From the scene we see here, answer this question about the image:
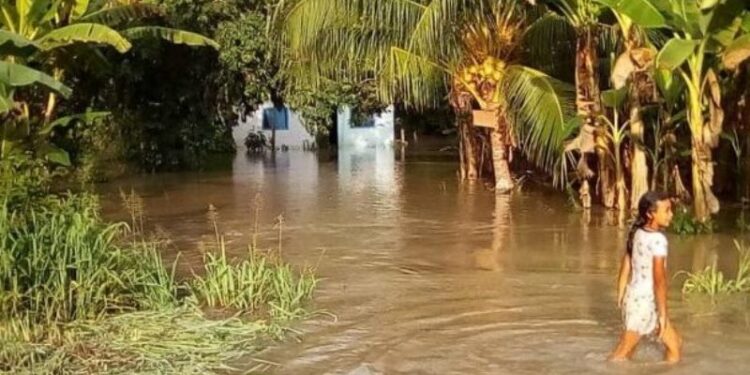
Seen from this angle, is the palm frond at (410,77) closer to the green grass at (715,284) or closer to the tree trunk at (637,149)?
the tree trunk at (637,149)

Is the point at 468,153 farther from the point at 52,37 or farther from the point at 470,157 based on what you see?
the point at 52,37

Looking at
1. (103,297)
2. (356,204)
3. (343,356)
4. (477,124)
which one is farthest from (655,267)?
(477,124)

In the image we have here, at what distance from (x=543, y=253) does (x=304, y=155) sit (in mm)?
24192

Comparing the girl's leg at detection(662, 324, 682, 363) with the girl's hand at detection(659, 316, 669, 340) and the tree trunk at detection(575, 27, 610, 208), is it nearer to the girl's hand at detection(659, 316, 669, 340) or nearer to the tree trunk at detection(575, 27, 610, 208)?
the girl's hand at detection(659, 316, 669, 340)

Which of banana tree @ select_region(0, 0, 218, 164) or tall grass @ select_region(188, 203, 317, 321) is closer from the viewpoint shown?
tall grass @ select_region(188, 203, 317, 321)

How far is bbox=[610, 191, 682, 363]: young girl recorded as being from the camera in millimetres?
6086

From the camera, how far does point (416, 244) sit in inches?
485

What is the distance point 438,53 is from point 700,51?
660 cm

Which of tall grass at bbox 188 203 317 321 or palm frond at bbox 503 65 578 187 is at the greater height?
palm frond at bbox 503 65 578 187

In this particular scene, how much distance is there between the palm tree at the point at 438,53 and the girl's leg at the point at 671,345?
8775 mm

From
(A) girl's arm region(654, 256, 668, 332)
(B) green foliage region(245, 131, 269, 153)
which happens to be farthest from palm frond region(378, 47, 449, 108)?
(B) green foliage region(245, 131, 269, 153)

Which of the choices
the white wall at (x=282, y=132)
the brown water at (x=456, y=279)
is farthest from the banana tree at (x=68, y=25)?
the white wall at (x=282, y=132)

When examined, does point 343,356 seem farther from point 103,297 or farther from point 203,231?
point 203,231

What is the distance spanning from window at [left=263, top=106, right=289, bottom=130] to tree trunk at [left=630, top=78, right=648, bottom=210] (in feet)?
92.5
